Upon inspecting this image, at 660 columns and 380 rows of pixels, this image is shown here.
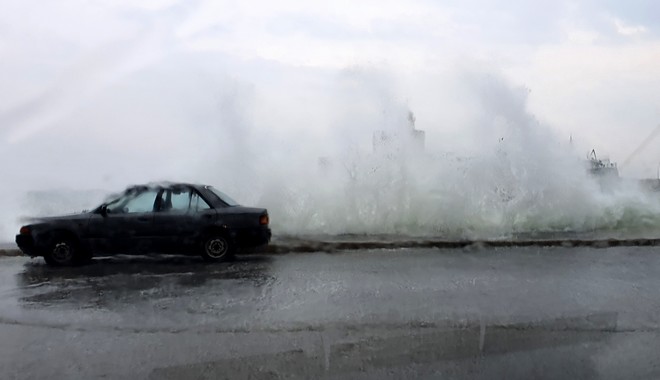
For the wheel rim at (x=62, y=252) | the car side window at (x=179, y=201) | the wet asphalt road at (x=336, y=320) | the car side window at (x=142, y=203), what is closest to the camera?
the wet asphalt road at (x=336, y=320)

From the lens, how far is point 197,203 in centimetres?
1201

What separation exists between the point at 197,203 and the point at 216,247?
3.05 feet

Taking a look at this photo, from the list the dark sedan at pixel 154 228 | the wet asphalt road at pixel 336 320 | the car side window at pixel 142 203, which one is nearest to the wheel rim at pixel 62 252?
the dark sedan at pixel 154 228

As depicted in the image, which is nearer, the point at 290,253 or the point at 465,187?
the point at 290,253

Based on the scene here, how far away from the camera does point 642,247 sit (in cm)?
1370

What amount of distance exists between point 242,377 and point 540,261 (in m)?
7.83

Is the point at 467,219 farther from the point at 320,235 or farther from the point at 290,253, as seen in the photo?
the point at 290,253

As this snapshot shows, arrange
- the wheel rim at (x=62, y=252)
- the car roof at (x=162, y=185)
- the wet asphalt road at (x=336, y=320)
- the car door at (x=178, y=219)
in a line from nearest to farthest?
the wet asphalt road at (x=336, y=320) → the wheel rim at (x=62, y=252) → the car door at (x=178, y=219) → the car roof at (x=162, y=185)

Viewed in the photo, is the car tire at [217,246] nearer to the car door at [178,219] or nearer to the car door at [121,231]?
the car door at [178,219]

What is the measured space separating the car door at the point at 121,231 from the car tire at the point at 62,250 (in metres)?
0.38

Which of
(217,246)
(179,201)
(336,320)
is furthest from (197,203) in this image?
(336,320)

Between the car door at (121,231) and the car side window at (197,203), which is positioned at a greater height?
the car side window at (197,203)

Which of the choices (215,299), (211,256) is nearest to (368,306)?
(215,299)

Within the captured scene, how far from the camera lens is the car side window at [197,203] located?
39.2ft
